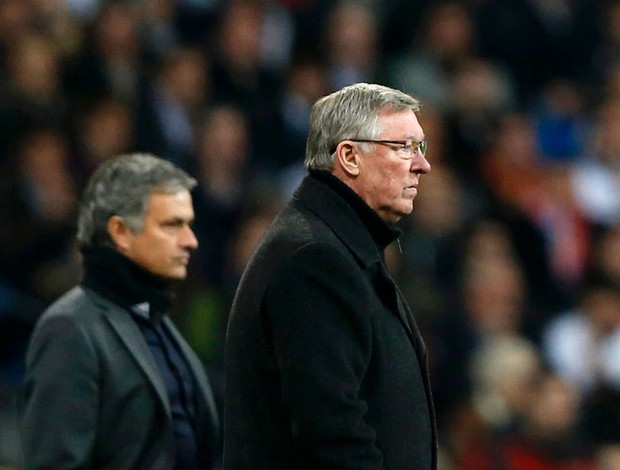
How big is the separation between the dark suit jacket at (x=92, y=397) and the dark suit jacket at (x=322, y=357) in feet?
2.33

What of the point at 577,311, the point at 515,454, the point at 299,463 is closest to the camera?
the point at 299,463

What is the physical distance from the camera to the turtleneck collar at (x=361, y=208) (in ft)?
11.7

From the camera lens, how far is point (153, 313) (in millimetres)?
4539

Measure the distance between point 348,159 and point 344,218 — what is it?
0.14 meters

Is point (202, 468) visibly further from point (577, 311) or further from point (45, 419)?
point (577, 311)

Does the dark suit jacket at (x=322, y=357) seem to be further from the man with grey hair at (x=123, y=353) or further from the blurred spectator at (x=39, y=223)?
the blurred spectator at (x=39, y=223)

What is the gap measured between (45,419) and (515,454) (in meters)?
3.31

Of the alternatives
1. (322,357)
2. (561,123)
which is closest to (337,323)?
(322,357)

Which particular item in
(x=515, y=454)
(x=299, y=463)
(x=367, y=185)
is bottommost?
(x=515, y=454)

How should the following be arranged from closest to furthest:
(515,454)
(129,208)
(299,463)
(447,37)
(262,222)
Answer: (299,463) → (129,208) → (515,454) → (262,222) → (447,37)

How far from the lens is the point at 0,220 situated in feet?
24.4

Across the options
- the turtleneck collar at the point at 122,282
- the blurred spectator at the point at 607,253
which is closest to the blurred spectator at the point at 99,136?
the blurred spectator at the point at 607,253

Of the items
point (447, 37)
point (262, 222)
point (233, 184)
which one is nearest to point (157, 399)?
point (262, 222)

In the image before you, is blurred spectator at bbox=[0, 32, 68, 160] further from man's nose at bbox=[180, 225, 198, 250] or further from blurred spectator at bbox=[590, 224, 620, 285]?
man's nose at bbox=[180, 225, 198, 250]
